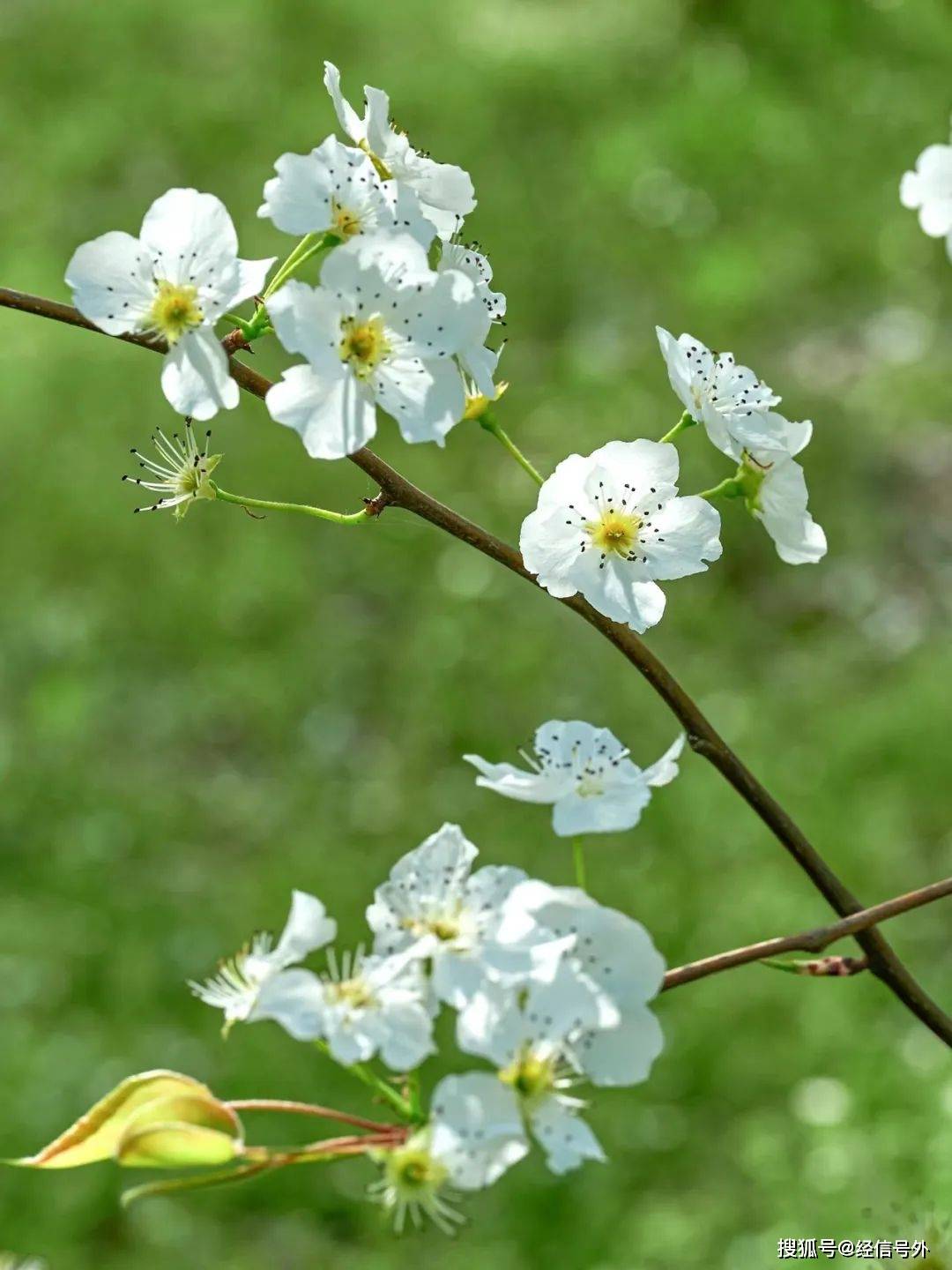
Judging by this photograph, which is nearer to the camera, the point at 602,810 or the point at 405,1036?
the point at 405,1036

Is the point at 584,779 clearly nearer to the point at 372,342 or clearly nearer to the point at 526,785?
the point at 526,785

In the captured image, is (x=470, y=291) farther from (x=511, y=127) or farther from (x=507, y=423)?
(x=511, y=127)

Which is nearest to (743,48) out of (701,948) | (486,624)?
(486,624)

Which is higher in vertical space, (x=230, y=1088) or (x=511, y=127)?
(x=511, y=127)

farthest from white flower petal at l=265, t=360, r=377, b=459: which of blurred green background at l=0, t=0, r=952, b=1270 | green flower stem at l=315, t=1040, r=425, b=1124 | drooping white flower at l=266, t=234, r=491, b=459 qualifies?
blurred green background at l=0, t=0, r=952, b=1270

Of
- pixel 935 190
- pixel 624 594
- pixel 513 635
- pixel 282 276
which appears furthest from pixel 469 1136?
pixel 513 635

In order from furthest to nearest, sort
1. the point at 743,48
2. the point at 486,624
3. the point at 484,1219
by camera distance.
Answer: the point at 743,48, the point at 486,624, the point at 484,1219
